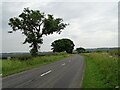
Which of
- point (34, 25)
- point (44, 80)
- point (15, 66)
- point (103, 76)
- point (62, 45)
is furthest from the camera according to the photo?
point (62, 45)

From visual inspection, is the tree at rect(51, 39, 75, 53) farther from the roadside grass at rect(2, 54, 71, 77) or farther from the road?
the road

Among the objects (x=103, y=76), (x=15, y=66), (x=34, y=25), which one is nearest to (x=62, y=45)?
(x=34, y=25)

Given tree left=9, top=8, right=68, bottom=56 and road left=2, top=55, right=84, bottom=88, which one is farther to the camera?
tree left=9, top=8, right=68, bottom=56

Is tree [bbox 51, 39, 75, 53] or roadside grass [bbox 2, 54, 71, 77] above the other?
tree [bbox 51, 39, 75, 53]

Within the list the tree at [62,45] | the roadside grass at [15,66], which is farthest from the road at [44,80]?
the tree at [62,45]

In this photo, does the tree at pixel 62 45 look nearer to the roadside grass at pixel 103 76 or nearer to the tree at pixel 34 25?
the tree at pixel 34 25

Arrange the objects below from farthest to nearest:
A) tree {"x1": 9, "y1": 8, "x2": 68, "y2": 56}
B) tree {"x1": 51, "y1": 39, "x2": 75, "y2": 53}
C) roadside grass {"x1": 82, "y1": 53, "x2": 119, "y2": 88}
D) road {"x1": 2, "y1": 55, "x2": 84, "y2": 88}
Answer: tree {"x1": 51, "y1": 39, "x2": 75, "y2": 53} < tree {"x1": 9, "y1": 8, "x2": 68, "y2": 56} < road {"x1": 2, "y1": 55, "x2": 84, "y2": 88} < roadside grass {"x1": 82, "y1": 53, "x2": 119, "y2": 88}

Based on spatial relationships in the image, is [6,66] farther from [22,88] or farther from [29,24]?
[29,24]

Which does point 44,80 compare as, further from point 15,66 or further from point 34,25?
point 34,25

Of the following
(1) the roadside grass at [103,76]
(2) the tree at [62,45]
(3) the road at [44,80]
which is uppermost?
(2) the tree at [62,45]

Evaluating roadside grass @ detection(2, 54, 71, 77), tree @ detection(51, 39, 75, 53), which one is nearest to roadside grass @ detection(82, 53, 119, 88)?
roadside grass @ detection(2, 54, 71, 77)

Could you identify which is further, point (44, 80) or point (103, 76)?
point (103, 76)

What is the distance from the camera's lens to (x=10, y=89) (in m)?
13.2

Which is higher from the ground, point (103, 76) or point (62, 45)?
point (62, 45)
